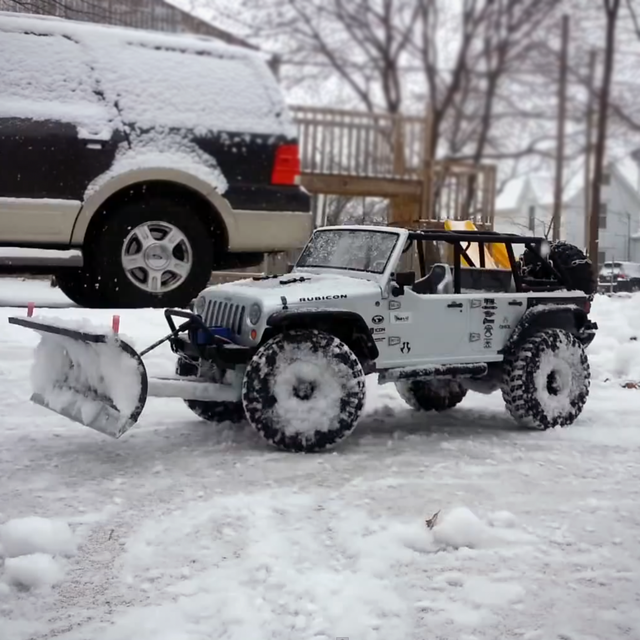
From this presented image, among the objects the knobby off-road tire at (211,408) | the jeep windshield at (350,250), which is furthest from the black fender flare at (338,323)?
the knobby off-road tire at (211,408)

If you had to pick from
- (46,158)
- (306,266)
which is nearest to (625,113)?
(306,266)

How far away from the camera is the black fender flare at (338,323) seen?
5.52 metres

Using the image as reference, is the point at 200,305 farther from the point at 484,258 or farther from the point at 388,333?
the point at 484,258

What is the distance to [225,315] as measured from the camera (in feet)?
19.2

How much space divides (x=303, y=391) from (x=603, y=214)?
6553mm

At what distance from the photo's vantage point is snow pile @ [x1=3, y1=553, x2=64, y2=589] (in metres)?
3.39

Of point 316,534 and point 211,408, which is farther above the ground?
point 211,408

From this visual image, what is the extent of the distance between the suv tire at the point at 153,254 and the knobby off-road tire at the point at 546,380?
2.40 metres

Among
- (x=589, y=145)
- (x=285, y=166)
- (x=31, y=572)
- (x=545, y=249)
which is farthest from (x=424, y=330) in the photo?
(x=589, y=145)

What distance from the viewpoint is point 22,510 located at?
14.1 ft

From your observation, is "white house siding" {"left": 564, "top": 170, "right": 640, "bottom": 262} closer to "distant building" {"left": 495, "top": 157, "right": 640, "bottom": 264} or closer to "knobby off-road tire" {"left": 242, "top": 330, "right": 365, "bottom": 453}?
"distant building" {"left": 495, "top": 157, "right": 640, "bottom": 264}

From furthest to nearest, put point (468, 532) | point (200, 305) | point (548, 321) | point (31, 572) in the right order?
1. point (548, 321)
2. point (200, 305)
3. point (468, 532)
4. point (31, 572)

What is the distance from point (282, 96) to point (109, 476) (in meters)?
3.03

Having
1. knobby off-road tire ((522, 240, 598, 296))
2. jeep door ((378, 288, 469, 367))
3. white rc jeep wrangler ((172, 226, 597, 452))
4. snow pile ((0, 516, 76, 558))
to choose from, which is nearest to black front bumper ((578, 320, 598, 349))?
white rc jeep wrangler ((172, 226, 597, 452))
